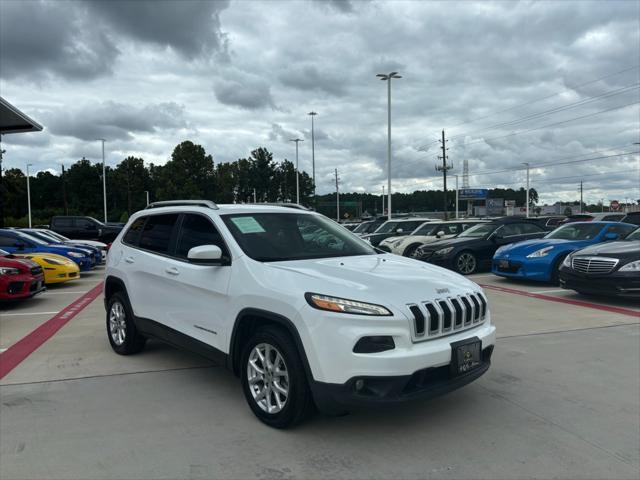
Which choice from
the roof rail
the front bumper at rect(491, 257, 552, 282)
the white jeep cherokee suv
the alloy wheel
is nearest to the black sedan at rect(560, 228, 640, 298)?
the front bumper at rect(491, 257, 552, 282)

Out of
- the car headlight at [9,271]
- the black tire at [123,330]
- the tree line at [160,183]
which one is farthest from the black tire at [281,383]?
the tree line at [160,183]

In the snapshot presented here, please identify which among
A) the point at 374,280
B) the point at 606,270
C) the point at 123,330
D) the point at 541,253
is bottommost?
the point at 123,330

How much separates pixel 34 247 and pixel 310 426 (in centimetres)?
1259

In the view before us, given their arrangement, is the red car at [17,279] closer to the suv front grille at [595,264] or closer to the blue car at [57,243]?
the blue car at [57,243]

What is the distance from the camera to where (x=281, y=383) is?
3.57 metres

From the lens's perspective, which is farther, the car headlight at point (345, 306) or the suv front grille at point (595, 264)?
the suv front grille at point (595, 264)

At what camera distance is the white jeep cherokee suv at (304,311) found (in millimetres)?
3197

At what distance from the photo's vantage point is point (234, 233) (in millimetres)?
4215

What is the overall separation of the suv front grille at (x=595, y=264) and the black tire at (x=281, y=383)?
6.93 m

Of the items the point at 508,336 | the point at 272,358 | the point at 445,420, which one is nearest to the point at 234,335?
the point at 272,358

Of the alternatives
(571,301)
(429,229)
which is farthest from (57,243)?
(571,301)

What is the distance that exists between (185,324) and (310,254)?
51.1 inches

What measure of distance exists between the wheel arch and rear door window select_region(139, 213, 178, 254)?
4.94 feet

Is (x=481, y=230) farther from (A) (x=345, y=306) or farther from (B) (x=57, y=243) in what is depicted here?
(B) (x=57, y=243)
